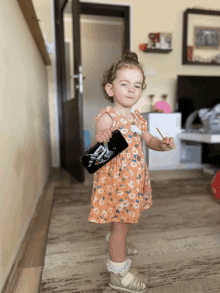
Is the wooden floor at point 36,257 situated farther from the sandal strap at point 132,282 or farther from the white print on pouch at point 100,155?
the white print on pouch at point 100,155

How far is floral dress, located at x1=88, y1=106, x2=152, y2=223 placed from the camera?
2.41 ft

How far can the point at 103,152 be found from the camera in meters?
0.69

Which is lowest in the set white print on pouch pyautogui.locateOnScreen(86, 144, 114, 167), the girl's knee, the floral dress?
the girl's knee

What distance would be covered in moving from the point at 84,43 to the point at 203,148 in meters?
3.04

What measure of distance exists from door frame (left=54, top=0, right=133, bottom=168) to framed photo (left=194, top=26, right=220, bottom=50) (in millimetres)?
980

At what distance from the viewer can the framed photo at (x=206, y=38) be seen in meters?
3.12

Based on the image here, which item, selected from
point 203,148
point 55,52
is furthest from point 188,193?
point 55,52

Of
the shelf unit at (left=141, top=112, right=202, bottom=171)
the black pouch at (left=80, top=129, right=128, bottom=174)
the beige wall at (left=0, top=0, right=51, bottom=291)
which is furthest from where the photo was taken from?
the shelf unit at (left=141, top=112, right=202, bottom=171)

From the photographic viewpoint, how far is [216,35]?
318 centimetres

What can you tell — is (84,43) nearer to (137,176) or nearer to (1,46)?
(1,46)

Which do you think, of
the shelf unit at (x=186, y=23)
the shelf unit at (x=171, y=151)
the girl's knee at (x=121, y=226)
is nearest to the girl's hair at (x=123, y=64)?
the girl's knee at (x=121, y=226)

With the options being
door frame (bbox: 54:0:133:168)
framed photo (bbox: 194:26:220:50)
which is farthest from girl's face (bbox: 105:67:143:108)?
framed photo (bbox: 194:26:220:50)

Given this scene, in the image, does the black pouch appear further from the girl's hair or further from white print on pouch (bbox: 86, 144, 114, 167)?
the girl's hair

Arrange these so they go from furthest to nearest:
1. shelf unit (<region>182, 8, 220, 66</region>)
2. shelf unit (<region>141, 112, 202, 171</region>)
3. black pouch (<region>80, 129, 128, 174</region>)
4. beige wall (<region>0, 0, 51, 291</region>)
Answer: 1. shelf unit (<region>182, 8, 220, 66</region>)
2. shelf unit (<region>141, 112, 202, 171</region>)
3. beige wall (<region>0, 0, 51, 291</region>)
4. black pouch (<region>80, 129, 128, 174</region>)
